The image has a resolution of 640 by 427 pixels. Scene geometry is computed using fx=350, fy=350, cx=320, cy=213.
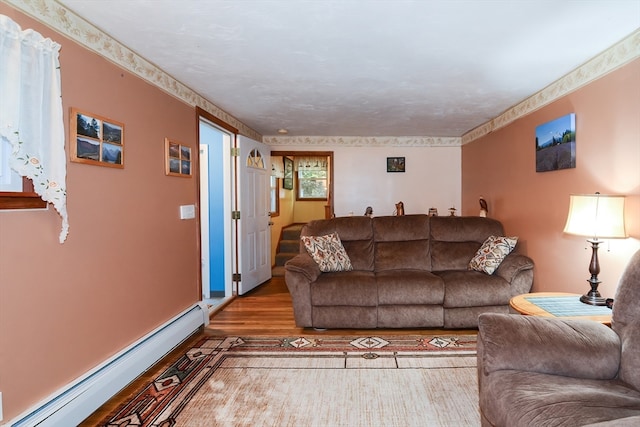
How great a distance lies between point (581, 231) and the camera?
2199mm

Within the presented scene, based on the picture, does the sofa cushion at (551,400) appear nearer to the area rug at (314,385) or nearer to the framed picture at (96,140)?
the area rug at (314,385)

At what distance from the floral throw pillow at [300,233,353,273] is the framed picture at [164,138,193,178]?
1333mm

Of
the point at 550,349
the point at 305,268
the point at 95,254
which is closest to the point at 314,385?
the point at 305,268

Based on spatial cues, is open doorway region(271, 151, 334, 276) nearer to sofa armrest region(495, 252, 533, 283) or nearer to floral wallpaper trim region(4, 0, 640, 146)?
floral wallpaper trim region(4, 0, 640, 146)

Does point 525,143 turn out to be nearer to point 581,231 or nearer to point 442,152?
point 581,231

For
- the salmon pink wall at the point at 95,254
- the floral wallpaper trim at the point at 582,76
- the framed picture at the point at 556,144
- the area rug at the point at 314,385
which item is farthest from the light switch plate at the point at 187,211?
the floral wallpaper trim at the point at 582,76

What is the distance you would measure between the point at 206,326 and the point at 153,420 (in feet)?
4.90

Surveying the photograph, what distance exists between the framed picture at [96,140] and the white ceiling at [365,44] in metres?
0.55

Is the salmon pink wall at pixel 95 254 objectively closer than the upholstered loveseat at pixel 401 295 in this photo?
Yes

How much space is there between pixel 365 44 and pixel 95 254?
6.88 ft

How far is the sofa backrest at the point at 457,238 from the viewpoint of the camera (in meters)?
3.73

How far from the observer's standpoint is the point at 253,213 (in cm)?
472

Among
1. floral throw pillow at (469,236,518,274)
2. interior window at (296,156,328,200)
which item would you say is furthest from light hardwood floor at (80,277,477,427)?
interior window at (296,156,328,200)

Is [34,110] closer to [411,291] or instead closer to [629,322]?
[629,322]
